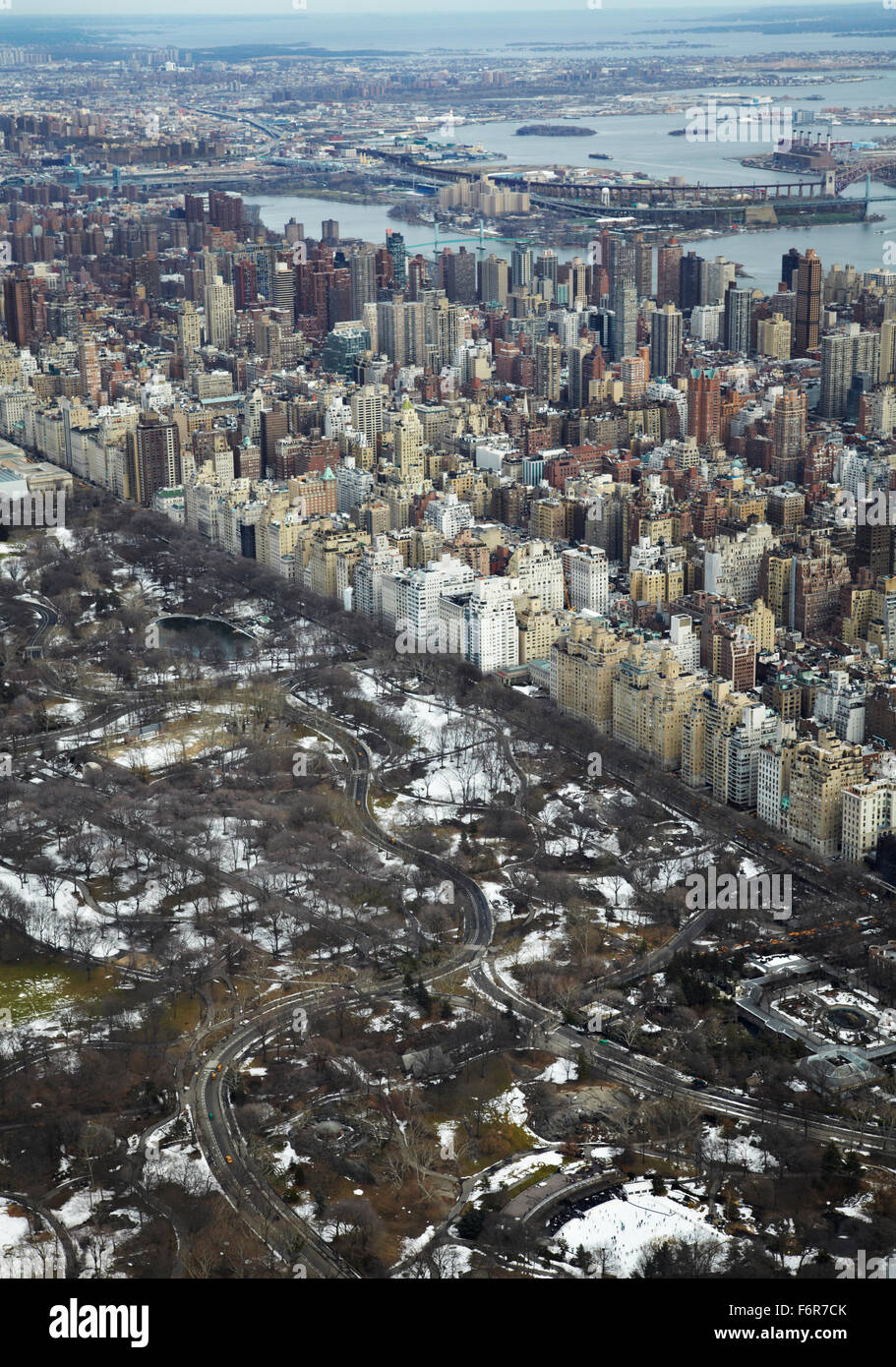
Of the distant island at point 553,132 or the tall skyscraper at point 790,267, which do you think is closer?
the tall skyscraper at point 790,267

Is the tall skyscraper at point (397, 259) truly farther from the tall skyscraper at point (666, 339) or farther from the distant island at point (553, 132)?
the distant island at point (553, 132)

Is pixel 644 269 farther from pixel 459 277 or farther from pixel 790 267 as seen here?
pixel 459 277

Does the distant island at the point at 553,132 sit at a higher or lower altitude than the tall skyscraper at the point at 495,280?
higher

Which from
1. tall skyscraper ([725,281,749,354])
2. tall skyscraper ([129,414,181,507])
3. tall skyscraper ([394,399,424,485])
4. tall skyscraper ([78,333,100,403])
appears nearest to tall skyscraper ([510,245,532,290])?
tall skyscraper ([725,281,749,354])

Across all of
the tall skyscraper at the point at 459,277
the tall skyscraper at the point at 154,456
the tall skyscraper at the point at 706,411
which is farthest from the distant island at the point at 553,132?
the tall skyscraper at the point at 154,456

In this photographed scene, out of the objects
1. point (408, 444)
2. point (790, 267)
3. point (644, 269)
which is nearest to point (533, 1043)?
point (408, 444)

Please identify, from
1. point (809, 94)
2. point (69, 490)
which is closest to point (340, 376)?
point (69, 490)
